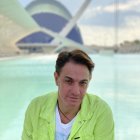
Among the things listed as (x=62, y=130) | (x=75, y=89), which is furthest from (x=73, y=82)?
(x=62, y=130)

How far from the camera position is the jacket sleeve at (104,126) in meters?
0.92

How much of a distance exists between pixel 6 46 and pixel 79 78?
1811 cm

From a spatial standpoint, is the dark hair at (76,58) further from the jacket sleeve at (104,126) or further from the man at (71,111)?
the jacket sleeve at (104,126)

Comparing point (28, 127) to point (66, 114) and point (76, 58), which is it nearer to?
point (66, 114)

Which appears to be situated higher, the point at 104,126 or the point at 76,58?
the point at 76,58

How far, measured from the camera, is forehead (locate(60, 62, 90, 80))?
0.89 meters

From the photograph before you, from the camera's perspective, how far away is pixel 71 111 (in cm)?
94

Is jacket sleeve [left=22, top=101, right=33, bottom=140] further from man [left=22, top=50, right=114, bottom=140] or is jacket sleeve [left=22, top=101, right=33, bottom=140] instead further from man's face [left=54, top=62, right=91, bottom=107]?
man's face [left=54, top=62, right=91, bottom=107]

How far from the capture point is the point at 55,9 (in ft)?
78.9

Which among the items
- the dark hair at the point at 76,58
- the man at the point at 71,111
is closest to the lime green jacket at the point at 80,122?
the man at the point at 71,111

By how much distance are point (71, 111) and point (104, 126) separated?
9cm

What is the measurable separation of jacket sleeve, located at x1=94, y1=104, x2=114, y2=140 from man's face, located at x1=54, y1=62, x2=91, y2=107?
7 centimetres

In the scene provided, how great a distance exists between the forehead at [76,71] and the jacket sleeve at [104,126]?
0.10 meters

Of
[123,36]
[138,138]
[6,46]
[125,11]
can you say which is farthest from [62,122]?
[125,11]
